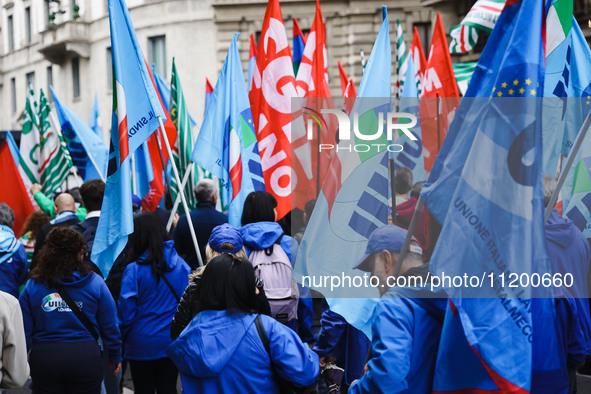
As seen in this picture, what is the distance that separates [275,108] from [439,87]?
2737 millimetres

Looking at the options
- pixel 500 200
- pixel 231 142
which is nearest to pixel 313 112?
pixel 231 142

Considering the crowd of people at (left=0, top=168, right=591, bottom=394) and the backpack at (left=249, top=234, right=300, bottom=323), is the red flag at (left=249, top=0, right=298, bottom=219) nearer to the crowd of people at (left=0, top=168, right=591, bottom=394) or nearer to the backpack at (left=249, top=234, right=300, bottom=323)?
the crowd of people at (left=0, top=168, right=591, bottom=394)

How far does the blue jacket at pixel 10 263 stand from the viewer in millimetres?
5863

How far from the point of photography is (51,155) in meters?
11.0

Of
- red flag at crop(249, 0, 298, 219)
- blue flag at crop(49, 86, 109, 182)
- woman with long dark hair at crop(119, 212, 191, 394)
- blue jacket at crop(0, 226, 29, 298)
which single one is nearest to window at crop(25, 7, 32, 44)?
blue flag at crop(49, 86, 109, 182)

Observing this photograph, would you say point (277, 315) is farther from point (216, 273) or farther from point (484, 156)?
point (484, 156)

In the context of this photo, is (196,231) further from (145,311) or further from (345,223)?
(345,223)

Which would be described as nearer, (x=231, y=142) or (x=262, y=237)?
(x=262, y=237)

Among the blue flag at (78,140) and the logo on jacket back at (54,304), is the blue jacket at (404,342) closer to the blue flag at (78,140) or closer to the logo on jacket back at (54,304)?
the logo on jacket back at (54,304)

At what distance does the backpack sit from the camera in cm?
511

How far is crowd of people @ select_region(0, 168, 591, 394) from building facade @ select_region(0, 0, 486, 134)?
18764 mm

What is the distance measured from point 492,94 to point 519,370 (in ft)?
3.34

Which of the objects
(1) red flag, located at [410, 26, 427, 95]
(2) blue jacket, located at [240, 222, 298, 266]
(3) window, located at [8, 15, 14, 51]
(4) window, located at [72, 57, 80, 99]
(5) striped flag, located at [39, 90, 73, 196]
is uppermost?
(3) window, located at [8, 15, 14, 51]

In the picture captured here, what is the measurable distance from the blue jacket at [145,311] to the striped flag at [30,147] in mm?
6740
